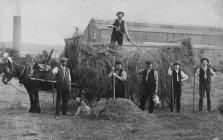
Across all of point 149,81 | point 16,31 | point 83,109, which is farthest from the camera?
point 16,31

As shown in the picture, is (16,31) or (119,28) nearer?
(119,28)

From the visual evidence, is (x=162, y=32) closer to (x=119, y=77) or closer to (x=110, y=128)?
(x=119, y=77)

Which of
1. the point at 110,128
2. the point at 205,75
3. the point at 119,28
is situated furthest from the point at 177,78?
the point at 110,128

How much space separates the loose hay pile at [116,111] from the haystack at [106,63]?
1.57m

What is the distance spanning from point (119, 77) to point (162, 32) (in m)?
38.4

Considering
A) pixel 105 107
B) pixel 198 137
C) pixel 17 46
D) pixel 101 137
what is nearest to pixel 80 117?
pixel 105 107

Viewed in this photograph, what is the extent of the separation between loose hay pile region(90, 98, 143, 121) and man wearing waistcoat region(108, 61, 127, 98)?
0.88 metres

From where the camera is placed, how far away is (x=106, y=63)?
12.2 metres

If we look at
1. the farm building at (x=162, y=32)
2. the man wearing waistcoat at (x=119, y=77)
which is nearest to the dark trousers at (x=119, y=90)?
the man wearing waistcoat at (x=119, y=77)

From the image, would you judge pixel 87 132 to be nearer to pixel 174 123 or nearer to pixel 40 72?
pixel 174 123

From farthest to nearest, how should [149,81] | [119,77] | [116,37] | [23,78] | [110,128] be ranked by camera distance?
[116,37], [23,78], [149,81], [119,77], [110,128]

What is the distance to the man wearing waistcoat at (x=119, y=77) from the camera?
11125 mm

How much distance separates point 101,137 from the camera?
787 centimetres

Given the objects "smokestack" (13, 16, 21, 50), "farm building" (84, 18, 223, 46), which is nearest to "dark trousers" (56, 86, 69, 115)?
"farm building" (84, 18, 223, 46)
